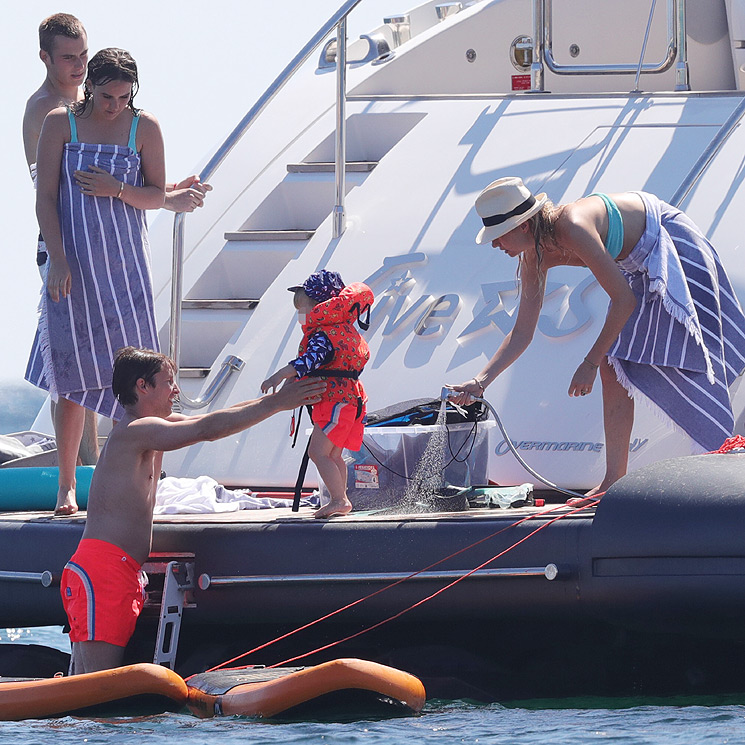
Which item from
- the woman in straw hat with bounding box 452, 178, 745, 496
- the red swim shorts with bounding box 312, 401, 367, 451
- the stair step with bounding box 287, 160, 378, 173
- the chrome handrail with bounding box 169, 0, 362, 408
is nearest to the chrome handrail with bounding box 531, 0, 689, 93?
the chrome handrail with bounding box 169, 0, 362, 408

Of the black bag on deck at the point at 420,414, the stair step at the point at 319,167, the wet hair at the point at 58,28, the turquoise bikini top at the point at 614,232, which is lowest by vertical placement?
the black bag on deck at the point at 420,414

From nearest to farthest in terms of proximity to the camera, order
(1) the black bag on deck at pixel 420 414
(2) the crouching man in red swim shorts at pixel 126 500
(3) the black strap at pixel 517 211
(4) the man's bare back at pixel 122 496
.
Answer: (2) the crouching man in red swim shorts at pixel 126 500 < (4) the man's bare back at pixel 122 496 < (3) the black strap at pixel 517 211 < (1) the black bag on deck at pixel 420 414

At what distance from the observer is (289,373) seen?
17.1 feet

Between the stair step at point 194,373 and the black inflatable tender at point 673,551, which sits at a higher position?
the stair step at point 194,373

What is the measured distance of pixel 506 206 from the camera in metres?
5.05

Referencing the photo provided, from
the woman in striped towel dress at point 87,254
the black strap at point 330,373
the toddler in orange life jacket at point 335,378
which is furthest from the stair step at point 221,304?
the black strap at point 330,373

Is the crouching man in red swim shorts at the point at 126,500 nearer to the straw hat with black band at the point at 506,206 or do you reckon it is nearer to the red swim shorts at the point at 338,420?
the red swim shorts at the point at 338,420

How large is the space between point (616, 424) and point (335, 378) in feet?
3.28

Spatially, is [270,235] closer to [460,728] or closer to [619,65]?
[619,65]

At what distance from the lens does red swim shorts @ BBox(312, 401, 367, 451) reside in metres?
5.25

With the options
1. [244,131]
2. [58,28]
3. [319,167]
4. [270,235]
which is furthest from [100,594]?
[319,167]

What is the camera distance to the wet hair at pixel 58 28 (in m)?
5.65

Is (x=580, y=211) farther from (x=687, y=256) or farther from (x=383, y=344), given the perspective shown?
(x=383, y=344)

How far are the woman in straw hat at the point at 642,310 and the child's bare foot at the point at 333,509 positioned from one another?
53cm
